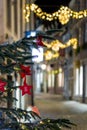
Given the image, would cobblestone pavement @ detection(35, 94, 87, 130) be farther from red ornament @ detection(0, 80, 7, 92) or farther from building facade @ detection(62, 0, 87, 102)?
building facade @ detection(62, 0, 87, 102)

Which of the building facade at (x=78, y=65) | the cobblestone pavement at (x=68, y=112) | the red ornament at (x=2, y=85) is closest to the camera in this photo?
the red ornament at (x=2, y=85)

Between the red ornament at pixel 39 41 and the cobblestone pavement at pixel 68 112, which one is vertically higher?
the red ornament at pixel 39 41

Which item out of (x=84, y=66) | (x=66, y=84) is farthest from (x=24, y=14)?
(x=66, y=84)

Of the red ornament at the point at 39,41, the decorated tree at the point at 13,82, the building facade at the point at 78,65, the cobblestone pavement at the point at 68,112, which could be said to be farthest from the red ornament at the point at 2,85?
the building facade at the point at 78,65

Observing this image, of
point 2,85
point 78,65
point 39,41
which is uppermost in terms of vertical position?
point 78,65

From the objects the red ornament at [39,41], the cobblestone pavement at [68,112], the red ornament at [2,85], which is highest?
the red ornament at [39,41]

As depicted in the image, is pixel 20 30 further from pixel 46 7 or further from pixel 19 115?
pixel 19 115

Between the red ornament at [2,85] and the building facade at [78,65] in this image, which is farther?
the building facade at [78,65]

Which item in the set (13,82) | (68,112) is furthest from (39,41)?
(68,112)

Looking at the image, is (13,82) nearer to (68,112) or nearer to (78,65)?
(68,112)

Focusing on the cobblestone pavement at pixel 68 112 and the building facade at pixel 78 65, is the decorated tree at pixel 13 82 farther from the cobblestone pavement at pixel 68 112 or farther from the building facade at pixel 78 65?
the building facade at pixel 78 65

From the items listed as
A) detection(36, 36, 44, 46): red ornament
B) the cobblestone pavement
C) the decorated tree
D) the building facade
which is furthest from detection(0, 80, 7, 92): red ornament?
the building facade

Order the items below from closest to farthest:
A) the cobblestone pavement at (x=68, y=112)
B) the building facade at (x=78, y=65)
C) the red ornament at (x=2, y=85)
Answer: the red ornament at (x=2, y=85), the cobblestone pavement at (x=68, y=112), the building facade at (x=78, y=65)

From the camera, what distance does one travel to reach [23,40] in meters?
3.91
